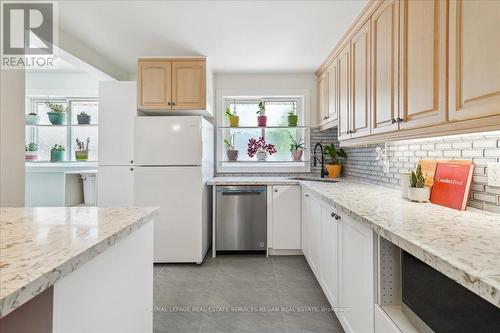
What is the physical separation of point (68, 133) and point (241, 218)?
3.11 m

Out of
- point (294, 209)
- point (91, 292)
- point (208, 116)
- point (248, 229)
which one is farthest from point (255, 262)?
point (91, 292)

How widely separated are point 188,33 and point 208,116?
52.7 inches

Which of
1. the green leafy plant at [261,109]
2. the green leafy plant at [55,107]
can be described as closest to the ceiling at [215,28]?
the green leafy plant at [261,109]

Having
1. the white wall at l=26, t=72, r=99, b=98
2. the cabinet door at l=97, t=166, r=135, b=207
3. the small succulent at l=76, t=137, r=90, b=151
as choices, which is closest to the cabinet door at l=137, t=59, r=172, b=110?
the cabinet door at l=97, t=166, r=135, b=207

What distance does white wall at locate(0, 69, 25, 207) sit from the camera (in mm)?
1562

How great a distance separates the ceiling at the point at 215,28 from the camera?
7.30 ft

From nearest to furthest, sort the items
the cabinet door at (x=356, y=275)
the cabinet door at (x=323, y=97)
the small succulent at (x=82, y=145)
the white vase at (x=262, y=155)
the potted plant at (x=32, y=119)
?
the cabinet door at (x=356, y=275)
the cabinet door at (x=323, y=97)
the white vase at (x=262, y=155)
the potted plant at (x=32, y=119)
the small succulent at (x=82, y=145)

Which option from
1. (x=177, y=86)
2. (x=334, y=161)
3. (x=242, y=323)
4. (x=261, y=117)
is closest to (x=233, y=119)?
(x=261, y=117)

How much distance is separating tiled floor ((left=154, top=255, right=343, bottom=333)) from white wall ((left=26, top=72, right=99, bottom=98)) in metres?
2.94

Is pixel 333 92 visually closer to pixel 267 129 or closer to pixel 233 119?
pixel 267 129

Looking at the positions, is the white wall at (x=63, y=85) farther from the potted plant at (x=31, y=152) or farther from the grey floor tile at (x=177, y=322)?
the grey floor tile at (x=177, y=322)

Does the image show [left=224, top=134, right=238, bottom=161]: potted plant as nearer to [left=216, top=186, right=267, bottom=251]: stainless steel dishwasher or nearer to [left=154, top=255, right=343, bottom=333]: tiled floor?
[left=216, top=186, right=267, bottom=251]: stainless steel dishwasher

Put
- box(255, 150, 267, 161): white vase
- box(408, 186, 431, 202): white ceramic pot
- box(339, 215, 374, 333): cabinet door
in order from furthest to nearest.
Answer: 1. box(255, 150, 267, 161): white vase
2. box(408, 186, 431, 202): white ceramic pot
3. box(339, 215, 374, 333): cabinet door

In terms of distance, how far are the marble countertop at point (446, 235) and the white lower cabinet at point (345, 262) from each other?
144 millimetres
